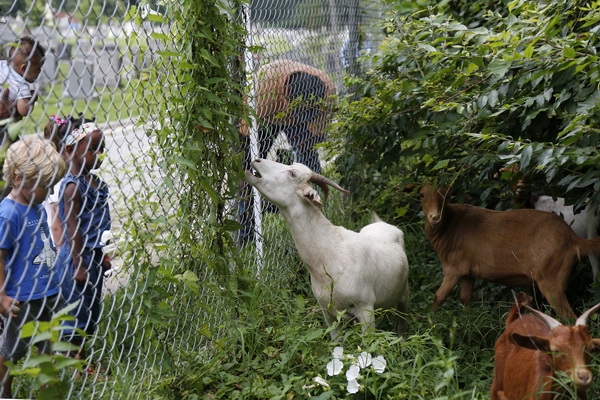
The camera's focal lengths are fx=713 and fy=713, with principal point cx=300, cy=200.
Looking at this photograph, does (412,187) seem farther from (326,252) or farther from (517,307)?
(517,307)

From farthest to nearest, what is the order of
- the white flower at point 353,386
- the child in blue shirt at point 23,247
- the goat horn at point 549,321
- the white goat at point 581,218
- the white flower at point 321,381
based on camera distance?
the white goat at point 581,218 → the white flower at point 321,381 → the white flower at point 353,386 → the child in blue shirt at point 23,247 → the goat horn at point 549,321

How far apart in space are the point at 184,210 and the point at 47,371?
5.08 feet

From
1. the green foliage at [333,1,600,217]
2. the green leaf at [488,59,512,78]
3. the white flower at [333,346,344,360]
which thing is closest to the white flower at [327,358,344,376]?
the white flower at [333,346,344,360]

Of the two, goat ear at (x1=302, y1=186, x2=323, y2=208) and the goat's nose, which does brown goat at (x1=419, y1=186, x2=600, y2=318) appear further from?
the goat's nose

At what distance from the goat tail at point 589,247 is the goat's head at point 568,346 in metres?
1.93

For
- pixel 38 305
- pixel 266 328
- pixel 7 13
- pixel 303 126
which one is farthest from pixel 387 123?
pixel 7 13

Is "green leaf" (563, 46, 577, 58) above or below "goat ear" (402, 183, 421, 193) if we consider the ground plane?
above

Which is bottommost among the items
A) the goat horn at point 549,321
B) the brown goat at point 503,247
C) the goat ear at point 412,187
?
the goat horn at point 549,321

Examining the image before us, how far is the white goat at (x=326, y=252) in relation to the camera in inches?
163

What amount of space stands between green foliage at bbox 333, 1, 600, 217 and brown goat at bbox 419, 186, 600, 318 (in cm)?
24

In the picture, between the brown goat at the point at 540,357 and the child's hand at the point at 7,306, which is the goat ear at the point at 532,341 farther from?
the child's hand at the point at 7,306

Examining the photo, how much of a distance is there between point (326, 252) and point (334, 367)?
879 mm

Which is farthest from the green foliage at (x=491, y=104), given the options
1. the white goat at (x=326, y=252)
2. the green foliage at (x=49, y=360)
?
the green foliage at (x=49, y=360)

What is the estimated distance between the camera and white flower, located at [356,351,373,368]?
11.6 feet
